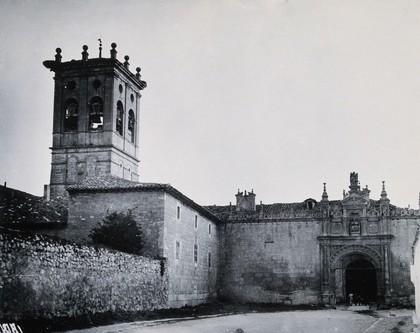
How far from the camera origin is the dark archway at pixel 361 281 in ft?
113

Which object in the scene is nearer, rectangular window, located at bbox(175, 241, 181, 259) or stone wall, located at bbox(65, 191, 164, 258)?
stone wall, located at bbox(65, 191, 164, 258)

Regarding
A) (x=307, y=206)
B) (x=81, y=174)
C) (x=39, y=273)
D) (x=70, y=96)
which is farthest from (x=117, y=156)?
(x=39, y=273)

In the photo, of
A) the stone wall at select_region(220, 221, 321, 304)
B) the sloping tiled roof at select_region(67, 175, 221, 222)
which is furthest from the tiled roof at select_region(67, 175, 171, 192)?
the stone wall at select_region(220, 221, 321, 304)

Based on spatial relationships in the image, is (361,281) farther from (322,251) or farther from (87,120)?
(87,120)

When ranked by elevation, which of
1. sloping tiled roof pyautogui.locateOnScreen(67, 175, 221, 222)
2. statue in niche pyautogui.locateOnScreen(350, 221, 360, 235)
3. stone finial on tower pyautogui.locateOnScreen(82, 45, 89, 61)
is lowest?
statue in niche pyautogui.locateOnScreen(350, 221, 360, 235)

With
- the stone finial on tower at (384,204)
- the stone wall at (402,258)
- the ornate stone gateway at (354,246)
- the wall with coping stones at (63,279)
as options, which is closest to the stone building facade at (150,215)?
the wall with coping stones at (63,279)

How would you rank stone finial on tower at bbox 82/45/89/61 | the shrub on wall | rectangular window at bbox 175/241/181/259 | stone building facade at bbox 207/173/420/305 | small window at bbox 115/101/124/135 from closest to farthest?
the shrub on wall, rectangular window at bbox 175/241/181/259, stone building facade at bbox 207/173/420/305, stone finial on tower at bbox 82/45/89/61, small window at bbox 115/101/124/135

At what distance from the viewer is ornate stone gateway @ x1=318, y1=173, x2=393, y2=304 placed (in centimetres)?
3409

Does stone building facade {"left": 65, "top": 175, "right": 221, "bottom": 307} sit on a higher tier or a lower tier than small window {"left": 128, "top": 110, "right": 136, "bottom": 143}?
lower

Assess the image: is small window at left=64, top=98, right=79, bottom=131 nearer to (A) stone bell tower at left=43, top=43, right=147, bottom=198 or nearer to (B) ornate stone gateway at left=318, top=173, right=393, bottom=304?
(A) stone bell tower at left=43, top=43, right=147, bottom=198

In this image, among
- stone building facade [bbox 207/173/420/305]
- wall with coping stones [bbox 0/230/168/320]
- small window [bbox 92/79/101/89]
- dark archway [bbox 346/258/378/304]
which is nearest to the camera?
wall with coping stones [bbox 0/230/168/320]

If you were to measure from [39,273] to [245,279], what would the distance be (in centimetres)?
2274

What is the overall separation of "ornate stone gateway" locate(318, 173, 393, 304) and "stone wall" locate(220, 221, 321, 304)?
680mm

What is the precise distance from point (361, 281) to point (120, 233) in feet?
54.4
